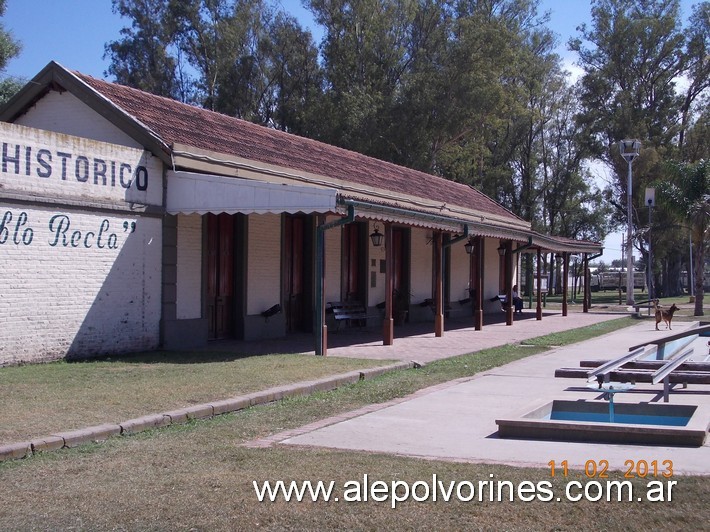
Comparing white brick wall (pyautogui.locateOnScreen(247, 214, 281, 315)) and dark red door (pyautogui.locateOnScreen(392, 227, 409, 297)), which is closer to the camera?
white brick wall (pyautogui.locateOnScreen(247, 214, 281, 315))

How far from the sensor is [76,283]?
42.7 ft

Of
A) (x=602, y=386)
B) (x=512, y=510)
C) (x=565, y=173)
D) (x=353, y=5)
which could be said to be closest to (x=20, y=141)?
(x=602, y=386)

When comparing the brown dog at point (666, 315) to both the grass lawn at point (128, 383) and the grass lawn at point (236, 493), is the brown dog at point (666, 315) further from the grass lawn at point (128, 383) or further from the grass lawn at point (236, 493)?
the grass lawn at point (236, 493)

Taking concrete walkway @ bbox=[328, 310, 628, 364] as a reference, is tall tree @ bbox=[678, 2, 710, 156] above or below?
above

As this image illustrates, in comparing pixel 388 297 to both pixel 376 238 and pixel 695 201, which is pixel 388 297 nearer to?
pixel 376 238

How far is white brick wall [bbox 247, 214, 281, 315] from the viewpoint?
16.9m

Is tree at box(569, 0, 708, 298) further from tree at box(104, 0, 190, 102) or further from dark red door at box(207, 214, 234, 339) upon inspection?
dark red door at box(207, 214, 234, 339)

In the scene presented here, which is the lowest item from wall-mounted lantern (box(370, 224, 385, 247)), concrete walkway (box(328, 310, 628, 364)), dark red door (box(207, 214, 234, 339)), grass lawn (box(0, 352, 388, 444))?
grass lawn (box(0, 352, 388, 444))

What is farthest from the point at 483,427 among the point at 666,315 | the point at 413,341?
the point at 666,315

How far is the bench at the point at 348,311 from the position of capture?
64.6 feet

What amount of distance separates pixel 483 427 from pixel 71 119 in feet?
36.0

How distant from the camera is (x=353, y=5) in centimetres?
4125

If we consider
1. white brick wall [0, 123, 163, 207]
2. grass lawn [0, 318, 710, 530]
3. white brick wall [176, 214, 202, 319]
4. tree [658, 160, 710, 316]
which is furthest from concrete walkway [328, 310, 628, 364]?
grass lawn [0, 318, 710, 530]

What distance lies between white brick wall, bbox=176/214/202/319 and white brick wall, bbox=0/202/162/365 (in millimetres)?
557
